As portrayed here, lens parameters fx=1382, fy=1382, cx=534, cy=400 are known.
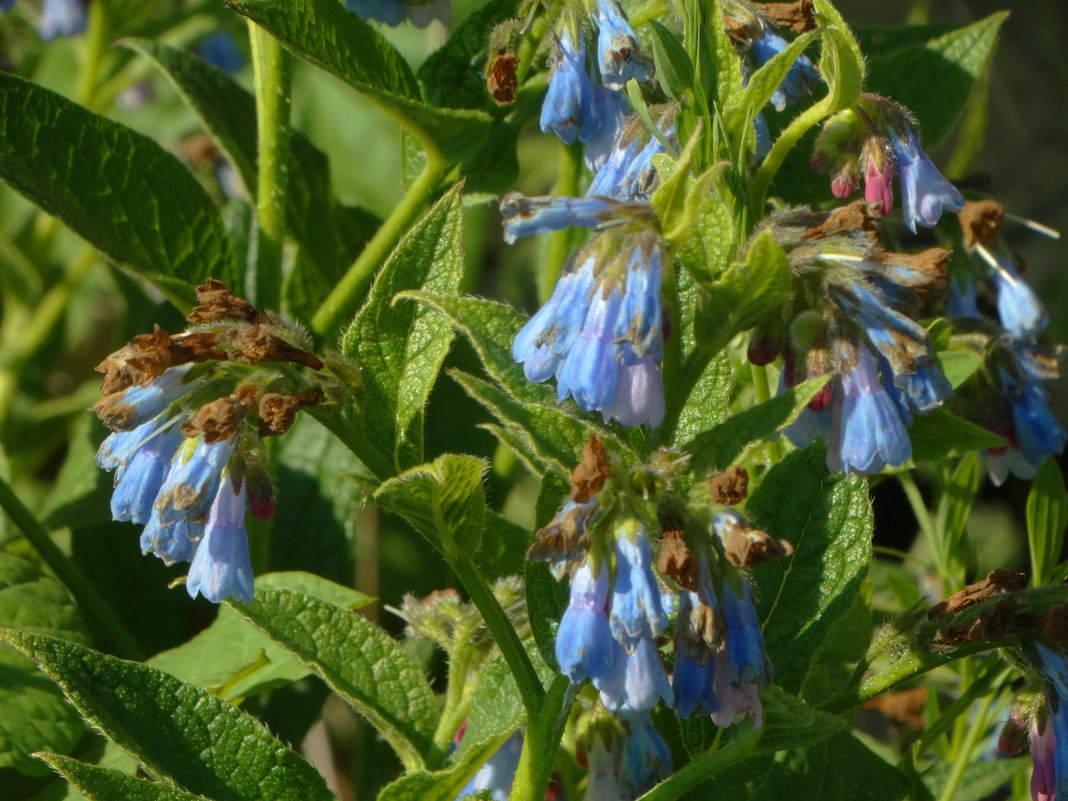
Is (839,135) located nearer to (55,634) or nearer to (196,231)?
(196,231)

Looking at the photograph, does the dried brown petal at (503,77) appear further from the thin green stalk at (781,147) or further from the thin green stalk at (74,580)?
the thin green stalk at (74,580)

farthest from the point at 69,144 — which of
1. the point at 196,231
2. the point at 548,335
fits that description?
the point at 548,335

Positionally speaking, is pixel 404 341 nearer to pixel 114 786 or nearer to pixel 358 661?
pixel 358 661

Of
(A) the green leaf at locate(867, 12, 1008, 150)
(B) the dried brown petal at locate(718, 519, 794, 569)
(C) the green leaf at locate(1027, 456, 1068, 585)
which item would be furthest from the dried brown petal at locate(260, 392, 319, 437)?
(A) the green leaf at locate(867, 12, 1008, 150)

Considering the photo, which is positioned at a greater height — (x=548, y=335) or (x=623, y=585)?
(x=548, y=335)

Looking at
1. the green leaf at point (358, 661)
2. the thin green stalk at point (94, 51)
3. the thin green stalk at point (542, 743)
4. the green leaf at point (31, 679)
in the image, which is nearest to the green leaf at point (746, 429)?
the thin green stalk at point (542, 743)
